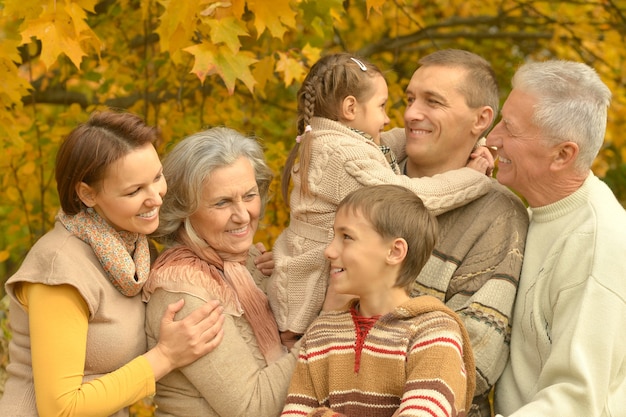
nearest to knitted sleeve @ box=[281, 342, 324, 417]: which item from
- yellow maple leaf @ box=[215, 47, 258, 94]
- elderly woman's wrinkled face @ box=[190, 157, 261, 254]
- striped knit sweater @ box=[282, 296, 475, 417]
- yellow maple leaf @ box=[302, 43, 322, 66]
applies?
striped knit sweater @ box=[282, 296, 475, 417]

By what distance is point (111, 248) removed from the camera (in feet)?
10.1

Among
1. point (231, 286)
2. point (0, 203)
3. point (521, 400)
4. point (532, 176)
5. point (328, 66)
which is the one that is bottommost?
point (0, 203)

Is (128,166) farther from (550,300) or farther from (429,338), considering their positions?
(550,300)

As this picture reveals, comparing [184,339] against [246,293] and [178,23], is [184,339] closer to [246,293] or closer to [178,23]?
[246,293]

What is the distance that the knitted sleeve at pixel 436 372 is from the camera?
2719 millimetres

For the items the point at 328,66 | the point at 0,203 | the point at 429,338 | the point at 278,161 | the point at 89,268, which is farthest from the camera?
the point at 0,203

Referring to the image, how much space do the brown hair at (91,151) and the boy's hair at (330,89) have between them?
0.64 meters

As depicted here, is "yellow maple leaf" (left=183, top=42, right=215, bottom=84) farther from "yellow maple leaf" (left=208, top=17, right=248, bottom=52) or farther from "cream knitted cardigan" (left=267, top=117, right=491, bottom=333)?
"cream knitted cardigan" (left=267, top=117, right=491, bottom=333)

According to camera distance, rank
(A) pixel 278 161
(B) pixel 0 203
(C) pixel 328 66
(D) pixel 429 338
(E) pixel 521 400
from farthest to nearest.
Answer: (B) pixel 0 203 < (A) pixel 278 161 < (C) pixel 328 66 < (E) pixel 521 400 < (D) pixel 429 338

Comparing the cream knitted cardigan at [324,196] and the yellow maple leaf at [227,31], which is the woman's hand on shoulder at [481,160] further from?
the yellow maple leaf at [227,31]

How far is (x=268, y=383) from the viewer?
3188 millimetres

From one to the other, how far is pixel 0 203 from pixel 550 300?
371cm

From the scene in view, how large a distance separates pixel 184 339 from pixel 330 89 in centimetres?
103

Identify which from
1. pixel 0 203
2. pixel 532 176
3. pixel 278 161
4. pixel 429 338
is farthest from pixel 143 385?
pixel 0 203
